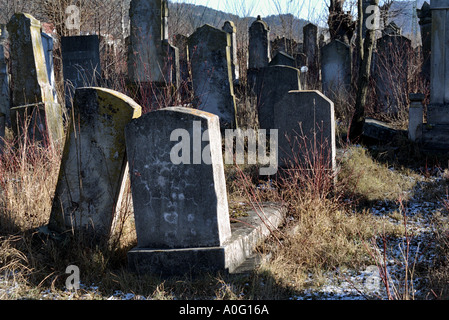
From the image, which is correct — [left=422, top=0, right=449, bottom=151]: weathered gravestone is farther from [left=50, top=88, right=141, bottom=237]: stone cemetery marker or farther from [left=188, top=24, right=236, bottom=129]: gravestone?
[left=50, top=88, right=141, bottom=237]: stone cemetery marker

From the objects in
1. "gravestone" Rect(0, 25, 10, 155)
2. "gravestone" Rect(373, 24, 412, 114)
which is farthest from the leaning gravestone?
"gravestone" Rect(373, 24, 412, 114)

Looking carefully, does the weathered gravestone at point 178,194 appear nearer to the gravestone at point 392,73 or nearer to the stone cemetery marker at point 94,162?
the stone cemetery marker at point 94,162

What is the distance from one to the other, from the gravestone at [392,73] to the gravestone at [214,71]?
3.33m

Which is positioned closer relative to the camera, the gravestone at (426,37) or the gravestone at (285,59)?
the gravestone at (285,59)

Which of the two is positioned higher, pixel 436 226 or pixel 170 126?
pixel 170 126

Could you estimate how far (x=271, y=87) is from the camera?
25.0ft

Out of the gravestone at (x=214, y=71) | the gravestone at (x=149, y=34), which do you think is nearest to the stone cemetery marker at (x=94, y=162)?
the gravestone at (x=214, y=71)

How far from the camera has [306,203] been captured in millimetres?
4664

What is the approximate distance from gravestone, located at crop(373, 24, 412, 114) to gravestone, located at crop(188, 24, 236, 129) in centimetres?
333

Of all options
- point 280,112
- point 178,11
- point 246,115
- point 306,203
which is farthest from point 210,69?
point 178,11

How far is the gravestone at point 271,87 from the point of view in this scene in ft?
24.1

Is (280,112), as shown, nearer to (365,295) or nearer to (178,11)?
(365,295)
